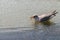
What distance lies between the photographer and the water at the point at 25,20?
2.16 m

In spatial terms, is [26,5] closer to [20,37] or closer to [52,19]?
[52,19]

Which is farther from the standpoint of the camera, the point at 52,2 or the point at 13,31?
the point at 52,2

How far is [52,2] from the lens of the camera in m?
3.99

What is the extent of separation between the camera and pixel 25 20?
3.05 meters

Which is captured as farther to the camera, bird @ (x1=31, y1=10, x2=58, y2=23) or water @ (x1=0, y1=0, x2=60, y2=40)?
bird @ (x1=31, y1=10, x2=58, y2=23)

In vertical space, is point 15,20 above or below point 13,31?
above

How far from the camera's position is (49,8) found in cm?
362

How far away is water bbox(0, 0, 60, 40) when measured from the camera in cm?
216

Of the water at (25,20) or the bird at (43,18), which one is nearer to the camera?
the water at (25,20)

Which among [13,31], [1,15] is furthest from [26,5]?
[13,31]

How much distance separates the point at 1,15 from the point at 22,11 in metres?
0.34

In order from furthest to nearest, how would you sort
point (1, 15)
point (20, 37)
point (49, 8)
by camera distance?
point (49, 8), point (1, 15), point (20, 37)

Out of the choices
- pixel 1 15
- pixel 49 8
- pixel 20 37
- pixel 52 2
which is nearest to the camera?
pixel 20 37

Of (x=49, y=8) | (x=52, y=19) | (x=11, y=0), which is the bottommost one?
(x=52, y=19)
